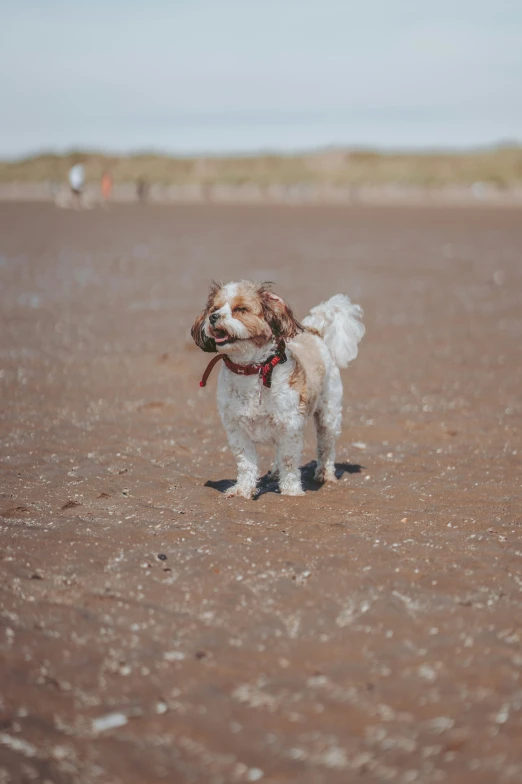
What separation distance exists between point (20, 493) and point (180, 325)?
7.49 m

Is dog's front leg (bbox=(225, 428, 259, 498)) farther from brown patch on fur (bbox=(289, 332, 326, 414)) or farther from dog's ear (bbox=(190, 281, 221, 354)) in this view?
dog's ear (bbox=(190, 281, 221, 354))

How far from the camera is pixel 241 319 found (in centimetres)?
596

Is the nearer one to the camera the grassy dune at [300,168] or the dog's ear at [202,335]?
the dog's ear at [202,335]

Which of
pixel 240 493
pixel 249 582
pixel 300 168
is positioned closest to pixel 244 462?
pixel 240 493

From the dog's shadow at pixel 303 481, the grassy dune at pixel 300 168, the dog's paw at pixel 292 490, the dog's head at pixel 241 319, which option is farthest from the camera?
the grassy dune at pixel 300 168

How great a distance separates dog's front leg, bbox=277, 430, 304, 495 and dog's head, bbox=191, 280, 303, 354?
74 cm

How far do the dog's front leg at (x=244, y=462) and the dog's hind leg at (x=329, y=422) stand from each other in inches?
28.5

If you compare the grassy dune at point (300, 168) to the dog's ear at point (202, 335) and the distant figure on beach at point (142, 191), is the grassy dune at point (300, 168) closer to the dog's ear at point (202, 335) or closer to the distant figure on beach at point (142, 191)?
the distant figure on beach at point (142, 191)

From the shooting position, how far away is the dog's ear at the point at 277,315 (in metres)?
6.07

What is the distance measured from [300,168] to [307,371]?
296 feet

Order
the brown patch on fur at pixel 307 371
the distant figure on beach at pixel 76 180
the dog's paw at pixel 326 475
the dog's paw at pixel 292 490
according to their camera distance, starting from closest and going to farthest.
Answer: the brown patch on fur at pixel 307 371 < the dog's paw at pixel 292 490 < the dog's paw at pixel 326 475 < the distant figure on beach at pixel 76 180

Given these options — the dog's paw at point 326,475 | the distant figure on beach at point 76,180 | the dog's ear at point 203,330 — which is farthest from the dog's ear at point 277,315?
A: the distant figure on beach at point 76,180

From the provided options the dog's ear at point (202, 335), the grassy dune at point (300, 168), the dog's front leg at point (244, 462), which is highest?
the grassy dune at point (300, 168)

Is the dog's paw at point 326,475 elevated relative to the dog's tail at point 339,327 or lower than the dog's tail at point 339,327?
lower
